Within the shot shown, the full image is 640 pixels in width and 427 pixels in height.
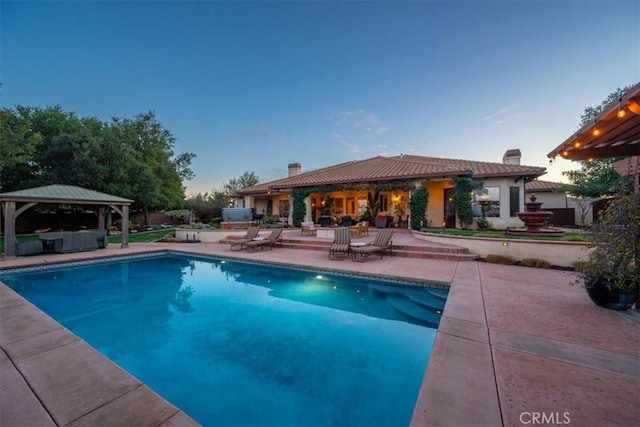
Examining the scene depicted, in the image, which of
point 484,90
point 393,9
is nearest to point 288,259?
point 393,9

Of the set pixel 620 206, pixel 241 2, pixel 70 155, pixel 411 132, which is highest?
pixel 241 2

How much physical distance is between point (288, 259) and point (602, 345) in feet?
26.0

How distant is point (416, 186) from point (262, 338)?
12.4 meters

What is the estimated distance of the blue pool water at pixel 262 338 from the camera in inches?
114

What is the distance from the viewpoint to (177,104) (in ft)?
55.2

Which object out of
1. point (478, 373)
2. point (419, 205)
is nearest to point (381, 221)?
point (419, 205)

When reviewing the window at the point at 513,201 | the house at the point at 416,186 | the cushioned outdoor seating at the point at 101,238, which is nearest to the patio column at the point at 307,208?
the house at the point at 416,186

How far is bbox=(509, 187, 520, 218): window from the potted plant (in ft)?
35.9

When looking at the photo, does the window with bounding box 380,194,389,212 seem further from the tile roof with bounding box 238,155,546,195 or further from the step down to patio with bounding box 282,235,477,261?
the step down to patio with bounding box 282,235,477,261

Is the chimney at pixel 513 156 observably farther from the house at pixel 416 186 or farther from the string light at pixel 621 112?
the string light at pixel 621 112

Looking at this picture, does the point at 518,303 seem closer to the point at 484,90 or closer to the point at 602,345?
the point at 602,345

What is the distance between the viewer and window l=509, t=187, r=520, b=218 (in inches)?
550

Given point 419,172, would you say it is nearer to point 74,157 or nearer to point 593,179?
point 593,179

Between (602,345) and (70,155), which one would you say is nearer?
(602,345)
